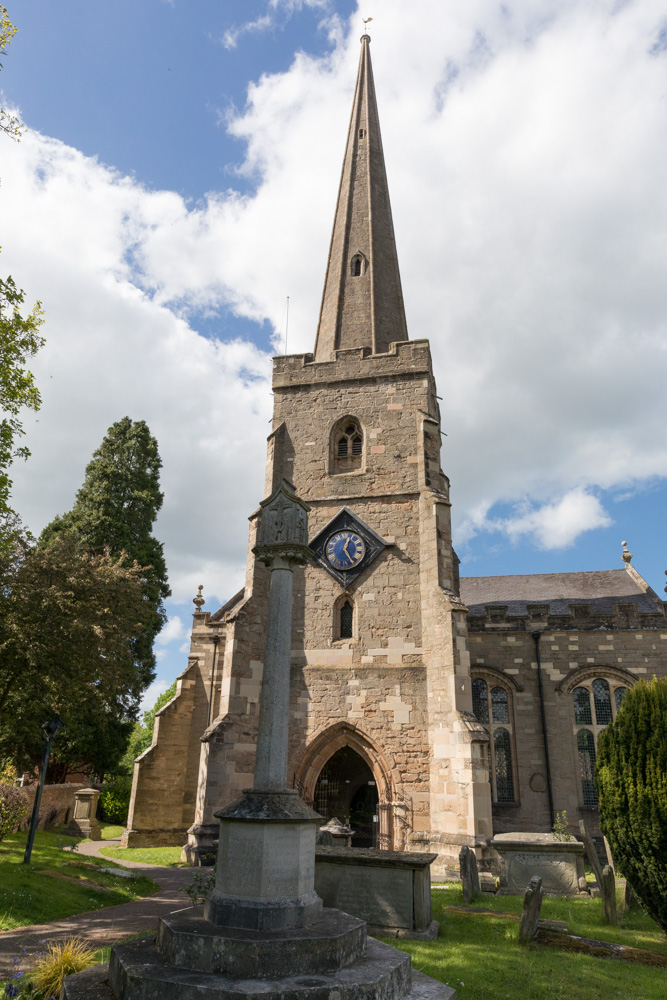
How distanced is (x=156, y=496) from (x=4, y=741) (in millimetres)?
12430

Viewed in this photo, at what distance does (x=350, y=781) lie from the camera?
1792 centimetres

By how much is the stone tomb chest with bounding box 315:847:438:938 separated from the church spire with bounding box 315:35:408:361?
15.5m

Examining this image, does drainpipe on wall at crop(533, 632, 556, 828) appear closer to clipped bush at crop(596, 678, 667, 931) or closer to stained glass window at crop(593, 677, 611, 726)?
stained glass window at crop(593, 677, 611, 726)

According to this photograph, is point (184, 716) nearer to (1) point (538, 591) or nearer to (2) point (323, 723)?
(2) point (323, 723)

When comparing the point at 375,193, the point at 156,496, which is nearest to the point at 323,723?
the point at 156,496

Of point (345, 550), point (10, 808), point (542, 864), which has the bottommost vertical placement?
point (542, 864)

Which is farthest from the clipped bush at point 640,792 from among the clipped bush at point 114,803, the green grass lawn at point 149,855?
the clipped bush at point 114,803

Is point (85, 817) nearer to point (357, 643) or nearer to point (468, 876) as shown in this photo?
point (357, 643)

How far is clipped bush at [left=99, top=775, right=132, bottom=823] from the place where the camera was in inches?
1040

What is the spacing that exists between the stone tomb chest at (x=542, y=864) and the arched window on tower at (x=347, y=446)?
10.3 meters

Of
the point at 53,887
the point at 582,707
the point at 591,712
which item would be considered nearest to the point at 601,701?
the point at 591,712

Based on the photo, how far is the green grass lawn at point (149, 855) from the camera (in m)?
15.3

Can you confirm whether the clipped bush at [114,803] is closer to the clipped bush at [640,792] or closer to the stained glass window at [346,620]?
the stained glass window at [346,620]

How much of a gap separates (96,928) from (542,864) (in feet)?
25.2
